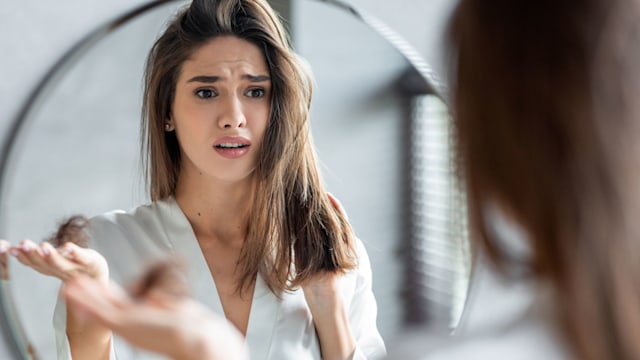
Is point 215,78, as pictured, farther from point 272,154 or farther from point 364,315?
point 364,315

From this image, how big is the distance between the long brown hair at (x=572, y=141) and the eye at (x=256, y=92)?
1.13ft

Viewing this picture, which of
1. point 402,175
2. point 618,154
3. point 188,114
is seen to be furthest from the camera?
point 402,175

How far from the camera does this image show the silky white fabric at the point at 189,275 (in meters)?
0.73

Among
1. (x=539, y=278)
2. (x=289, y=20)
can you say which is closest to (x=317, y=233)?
(x=289, y=20)

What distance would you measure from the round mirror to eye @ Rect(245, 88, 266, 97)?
A: 61mm

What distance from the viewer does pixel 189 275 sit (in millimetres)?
729

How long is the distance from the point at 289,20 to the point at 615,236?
45 cm

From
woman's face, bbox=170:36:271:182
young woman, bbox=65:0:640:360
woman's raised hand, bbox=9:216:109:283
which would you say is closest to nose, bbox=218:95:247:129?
→ woman's face, bbox=170:36:271:182

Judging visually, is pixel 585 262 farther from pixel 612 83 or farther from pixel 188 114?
pixel 188 114

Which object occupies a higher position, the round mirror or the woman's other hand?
the round mirror

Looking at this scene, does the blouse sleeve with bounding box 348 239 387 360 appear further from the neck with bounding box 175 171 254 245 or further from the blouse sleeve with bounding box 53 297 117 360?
the blouse sleeve with bounding box 53 297 117 360

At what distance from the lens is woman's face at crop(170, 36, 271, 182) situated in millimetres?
718

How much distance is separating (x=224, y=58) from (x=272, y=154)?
9 cm

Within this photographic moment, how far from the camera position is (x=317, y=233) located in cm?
76
